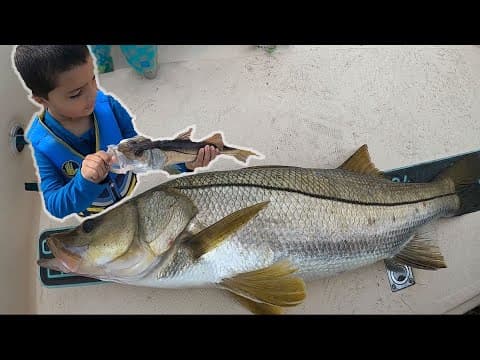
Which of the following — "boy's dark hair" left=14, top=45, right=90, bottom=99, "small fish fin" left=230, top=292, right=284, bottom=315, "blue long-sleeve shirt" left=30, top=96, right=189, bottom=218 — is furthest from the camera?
"small fish fin" left=230, top=292, right=284, bottom=315

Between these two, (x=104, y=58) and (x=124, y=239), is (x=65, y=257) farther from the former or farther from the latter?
(x=104, y=58)

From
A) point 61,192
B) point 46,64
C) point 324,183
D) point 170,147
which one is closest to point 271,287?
point 324,183

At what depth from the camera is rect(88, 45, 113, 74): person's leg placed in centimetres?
136

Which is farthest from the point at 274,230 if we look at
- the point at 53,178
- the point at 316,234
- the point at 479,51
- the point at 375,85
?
the point at 479,51

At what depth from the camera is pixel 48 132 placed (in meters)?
0.94

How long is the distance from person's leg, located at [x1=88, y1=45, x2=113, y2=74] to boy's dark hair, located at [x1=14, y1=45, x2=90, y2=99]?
517mm

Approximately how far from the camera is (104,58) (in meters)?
1.39

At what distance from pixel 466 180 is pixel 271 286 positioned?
752 mm

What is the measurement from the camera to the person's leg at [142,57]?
1.34 metres

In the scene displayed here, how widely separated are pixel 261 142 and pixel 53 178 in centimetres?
68

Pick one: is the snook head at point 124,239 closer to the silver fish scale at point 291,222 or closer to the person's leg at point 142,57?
the silver fish scale at point 291,222

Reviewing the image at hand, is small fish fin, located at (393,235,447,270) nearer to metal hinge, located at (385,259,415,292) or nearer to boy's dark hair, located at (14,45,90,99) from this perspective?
metal hinge, located at (385,259,415,292)

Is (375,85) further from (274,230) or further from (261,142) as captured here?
(274,230)

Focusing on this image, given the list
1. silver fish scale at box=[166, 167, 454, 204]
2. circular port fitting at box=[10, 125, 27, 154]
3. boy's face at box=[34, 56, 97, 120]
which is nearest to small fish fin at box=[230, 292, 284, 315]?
silver fish scale at box=[166, 167, 454, 204]
